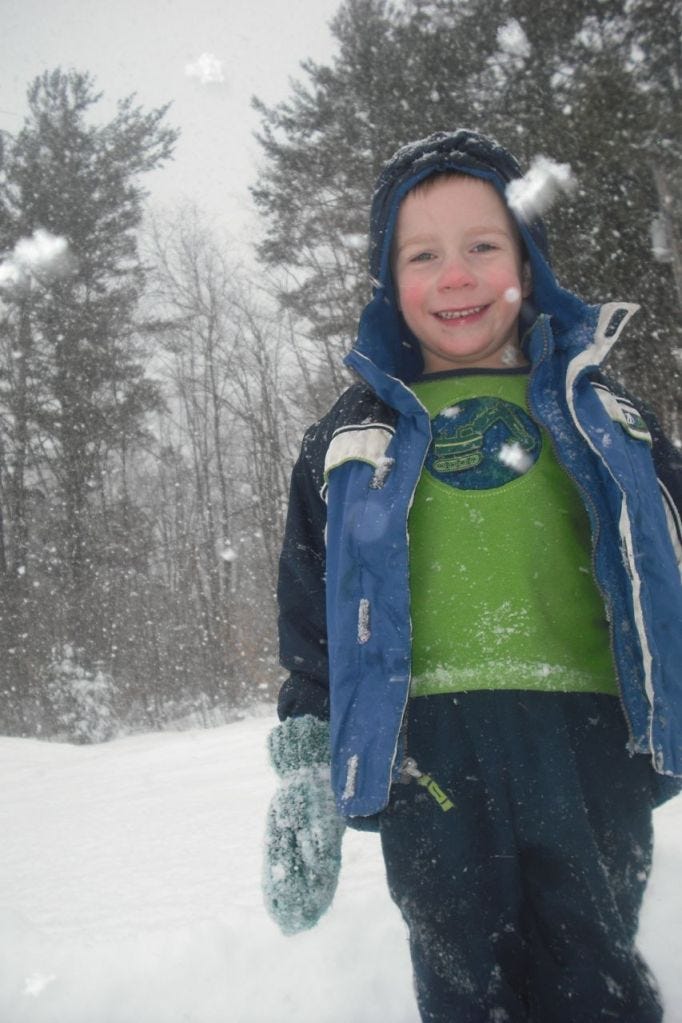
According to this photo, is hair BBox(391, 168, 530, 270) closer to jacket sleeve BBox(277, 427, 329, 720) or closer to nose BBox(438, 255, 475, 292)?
nose BBox(438, 255, 475, 292)

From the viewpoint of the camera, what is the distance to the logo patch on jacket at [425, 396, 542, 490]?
134 centimetres

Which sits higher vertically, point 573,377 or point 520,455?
point 573,377

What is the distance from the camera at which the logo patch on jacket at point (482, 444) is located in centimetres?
134

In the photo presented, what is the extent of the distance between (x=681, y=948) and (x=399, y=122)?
8329 mm

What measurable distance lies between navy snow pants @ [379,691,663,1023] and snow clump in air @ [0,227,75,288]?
1743cm

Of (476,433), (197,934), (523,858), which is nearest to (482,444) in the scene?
(476,433)

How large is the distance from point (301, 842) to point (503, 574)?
2.05 feet

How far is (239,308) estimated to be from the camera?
17125 millimetres

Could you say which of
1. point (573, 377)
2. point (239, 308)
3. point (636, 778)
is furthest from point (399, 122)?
point (239, 308)

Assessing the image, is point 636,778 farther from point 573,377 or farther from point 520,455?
point 573,377

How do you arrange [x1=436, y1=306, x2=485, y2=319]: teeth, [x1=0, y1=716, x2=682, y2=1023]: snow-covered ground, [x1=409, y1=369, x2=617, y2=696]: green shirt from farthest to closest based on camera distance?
[x1=0, y1=716, x2=682, y2=1023]: snow-covered ground
[x1=436, y1=306, x2=485, y2=319]: teeth
[x1=409, y1=369, x2=617, y2=696]: green shirt

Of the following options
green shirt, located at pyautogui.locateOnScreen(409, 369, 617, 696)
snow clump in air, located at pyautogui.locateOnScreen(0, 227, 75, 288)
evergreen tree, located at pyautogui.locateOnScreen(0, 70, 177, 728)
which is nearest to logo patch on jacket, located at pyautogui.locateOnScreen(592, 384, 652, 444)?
green shirt, located at pyautogui.locateOnScreen(409, 369, 617, 696)

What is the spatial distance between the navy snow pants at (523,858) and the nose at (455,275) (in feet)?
2.67

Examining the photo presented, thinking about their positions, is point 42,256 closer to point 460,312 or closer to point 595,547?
point 460,312
